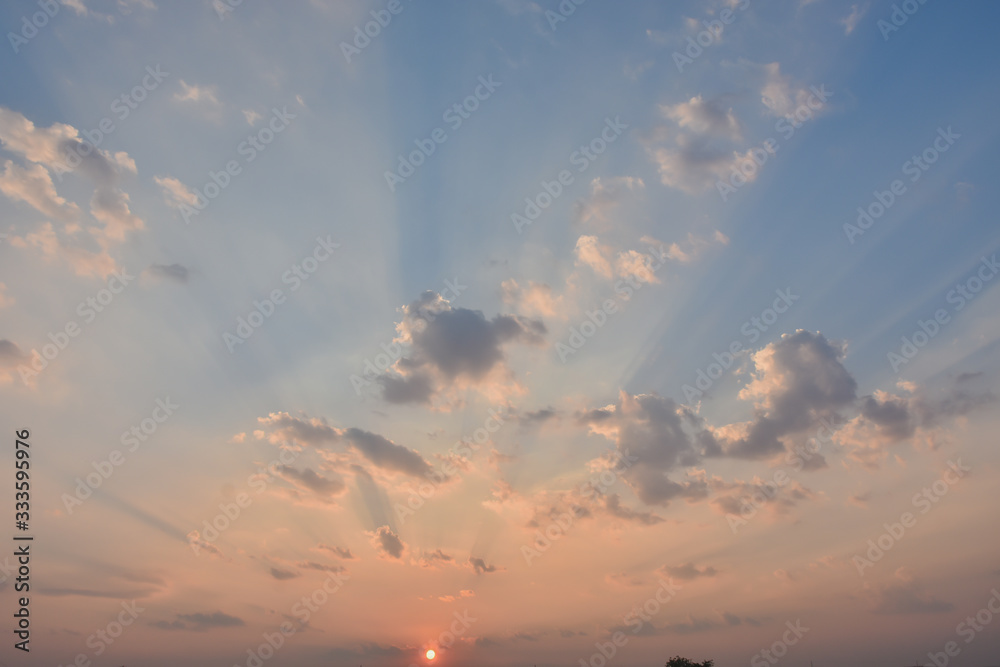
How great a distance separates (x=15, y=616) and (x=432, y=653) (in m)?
47.5

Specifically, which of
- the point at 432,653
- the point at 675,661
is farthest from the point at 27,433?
the point at 675,661

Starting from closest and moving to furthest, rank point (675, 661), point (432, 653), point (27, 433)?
point (27, 433), point (432, 653), point (675, 661)

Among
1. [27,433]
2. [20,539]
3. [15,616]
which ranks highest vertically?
[27,433]

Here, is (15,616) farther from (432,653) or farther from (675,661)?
(675,661)

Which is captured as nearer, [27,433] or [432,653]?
[27,433]

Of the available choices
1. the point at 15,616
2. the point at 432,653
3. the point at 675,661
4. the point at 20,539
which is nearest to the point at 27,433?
the point at 20,539

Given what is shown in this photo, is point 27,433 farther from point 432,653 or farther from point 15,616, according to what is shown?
point 432,653

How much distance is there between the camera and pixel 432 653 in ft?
239

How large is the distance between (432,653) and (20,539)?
1932 inches

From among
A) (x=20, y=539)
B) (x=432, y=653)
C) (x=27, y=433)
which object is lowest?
(x=432, y=653)

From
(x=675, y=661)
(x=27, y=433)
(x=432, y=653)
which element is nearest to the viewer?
(x=27, y=433)

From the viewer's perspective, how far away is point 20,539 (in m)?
68.4

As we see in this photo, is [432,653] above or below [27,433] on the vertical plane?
below

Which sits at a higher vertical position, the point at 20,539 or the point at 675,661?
the point at 20,539
